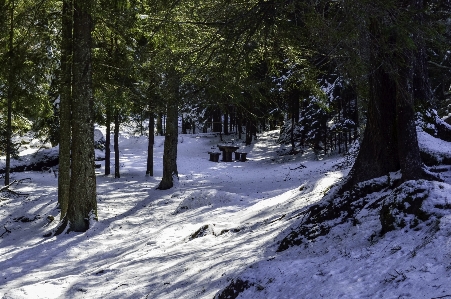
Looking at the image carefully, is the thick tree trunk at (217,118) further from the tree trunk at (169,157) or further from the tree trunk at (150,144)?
the tree trunk at (169,157)

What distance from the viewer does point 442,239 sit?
373cm

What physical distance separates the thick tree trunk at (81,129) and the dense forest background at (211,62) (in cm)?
3

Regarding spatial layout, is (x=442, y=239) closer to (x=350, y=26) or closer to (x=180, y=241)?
(x=350, y=26)

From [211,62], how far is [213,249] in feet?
12.8

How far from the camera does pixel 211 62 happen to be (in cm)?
858

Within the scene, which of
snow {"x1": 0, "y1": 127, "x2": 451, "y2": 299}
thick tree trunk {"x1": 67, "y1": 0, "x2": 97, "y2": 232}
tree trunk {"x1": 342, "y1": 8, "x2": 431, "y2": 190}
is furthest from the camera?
thick tree trunk {"x1": 67, "y1": 0, "x2": 97, "y2": 232}

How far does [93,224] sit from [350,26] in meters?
8.73

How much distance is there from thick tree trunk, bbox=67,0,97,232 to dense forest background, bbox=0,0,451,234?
0.03 m

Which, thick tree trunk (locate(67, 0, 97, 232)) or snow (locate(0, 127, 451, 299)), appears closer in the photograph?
snow (locate(0, 127, 451, 299))

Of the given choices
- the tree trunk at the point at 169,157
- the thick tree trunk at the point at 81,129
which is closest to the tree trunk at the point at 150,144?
the tree trunk at the point at 169,157

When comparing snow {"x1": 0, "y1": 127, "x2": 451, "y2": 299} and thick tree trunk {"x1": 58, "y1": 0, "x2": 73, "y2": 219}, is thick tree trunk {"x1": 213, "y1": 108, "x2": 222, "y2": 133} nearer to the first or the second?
snow {"x1": 0, "y1": 127, "x2": 451, "y2": 299}

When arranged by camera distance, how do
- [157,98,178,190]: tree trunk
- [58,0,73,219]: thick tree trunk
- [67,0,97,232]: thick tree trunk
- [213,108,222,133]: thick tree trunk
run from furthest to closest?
[213,108,222,133]: thick tree trunk < [157,98,178,190]: tree trunk < [58,0,73,219]: thick tree trunk < [67,0,97,232]: thick tree trunk

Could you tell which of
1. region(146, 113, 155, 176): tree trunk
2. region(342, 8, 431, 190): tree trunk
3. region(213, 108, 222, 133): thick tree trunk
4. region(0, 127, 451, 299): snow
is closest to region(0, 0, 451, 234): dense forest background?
region(342, 8, 431, 190): tree trunk

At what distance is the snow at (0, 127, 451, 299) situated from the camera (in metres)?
3.70
